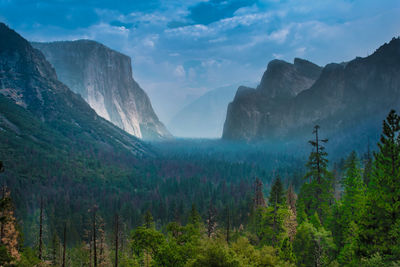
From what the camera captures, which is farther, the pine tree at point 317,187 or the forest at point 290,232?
the pine tree at point 317,187

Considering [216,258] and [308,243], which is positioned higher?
[216,258]

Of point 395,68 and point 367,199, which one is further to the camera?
point 395,68

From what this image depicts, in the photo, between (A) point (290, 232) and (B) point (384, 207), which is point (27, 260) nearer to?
(A) point (290, 232)

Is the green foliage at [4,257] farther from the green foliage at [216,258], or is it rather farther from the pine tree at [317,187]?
the pine tree at [317,187]

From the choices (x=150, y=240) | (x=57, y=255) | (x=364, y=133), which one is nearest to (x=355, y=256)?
(x=150, y=240)

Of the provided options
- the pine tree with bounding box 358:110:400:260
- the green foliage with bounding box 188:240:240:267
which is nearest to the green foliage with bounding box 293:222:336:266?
the pine tree with bounding box 358:110:400:260

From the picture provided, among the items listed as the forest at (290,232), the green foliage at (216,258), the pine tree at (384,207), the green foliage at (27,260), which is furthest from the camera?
→ the green foliage at (27,260)

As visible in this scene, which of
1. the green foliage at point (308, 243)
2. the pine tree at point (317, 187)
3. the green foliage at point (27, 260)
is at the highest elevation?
the pine tree at point (317, 187)

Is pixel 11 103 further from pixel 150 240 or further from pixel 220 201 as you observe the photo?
pixel 150 240

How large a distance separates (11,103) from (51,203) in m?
135

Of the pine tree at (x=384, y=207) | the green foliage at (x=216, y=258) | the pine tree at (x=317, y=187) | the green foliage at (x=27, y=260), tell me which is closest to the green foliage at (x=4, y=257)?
the green foliage at (x=27, y=260)

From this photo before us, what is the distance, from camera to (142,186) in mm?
128500

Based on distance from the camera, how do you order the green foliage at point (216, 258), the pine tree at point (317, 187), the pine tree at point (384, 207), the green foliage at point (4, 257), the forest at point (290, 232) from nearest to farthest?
the green foliage at point (216, 258), the pine tree at point (384, 207), the forest at point (290, 232), the green foliage at point (4, 257), the pine tree at point (317, 187)

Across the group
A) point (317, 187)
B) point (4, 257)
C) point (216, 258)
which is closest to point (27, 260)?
point (4, 257)
